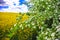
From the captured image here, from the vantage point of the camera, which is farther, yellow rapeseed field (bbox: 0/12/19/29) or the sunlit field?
yellow rapeseed field (bbox: 0/12/19/29)

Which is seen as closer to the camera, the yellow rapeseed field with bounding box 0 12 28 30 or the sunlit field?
the sunlit field

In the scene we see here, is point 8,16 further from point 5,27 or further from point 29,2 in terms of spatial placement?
point 29,2

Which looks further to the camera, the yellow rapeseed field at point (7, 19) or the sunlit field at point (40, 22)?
the yellow rapeseed field at point (7, 19)

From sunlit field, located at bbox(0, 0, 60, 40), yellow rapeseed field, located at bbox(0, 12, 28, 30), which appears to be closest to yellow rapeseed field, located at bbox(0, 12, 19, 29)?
yellow rapeseed field, located at bbox(0, 12, 28, 30)

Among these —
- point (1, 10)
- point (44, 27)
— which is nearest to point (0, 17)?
point (1, 10)

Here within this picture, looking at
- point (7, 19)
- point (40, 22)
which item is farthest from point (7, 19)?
point (40, 22)

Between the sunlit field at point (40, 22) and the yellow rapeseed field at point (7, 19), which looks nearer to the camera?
the sunlit field at point (40, 22)

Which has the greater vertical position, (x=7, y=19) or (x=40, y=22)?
(x=40, y=22)

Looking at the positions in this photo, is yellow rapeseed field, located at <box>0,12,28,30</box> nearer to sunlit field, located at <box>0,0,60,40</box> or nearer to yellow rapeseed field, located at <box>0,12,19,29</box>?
yellow rapeseed field, located at <box>0,12,19,29</box>

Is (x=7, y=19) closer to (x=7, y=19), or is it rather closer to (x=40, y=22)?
(x=7, y=19)

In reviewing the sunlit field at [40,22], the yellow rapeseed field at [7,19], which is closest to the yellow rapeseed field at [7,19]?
the yellow rapeseed field at [7,19]

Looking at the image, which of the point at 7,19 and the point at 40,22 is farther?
the point at 7,19

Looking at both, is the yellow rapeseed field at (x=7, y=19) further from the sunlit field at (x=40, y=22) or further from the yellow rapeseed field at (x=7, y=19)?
the sunlit field at (x=40, y=22)

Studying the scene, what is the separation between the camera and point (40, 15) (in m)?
3.20
